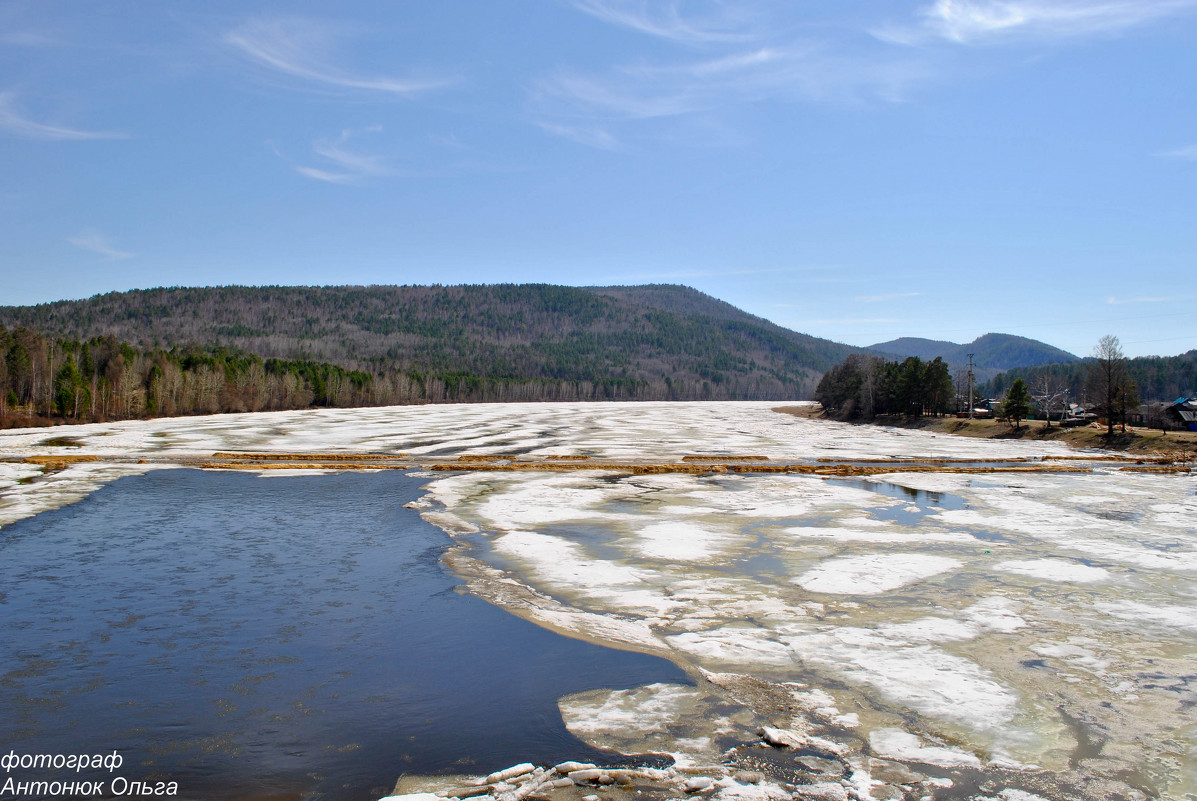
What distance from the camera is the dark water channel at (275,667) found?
8586mm

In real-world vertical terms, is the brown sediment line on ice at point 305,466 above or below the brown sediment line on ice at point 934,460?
below

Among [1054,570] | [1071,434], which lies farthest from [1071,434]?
[1054,570]

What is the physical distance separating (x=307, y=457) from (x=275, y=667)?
35798mm

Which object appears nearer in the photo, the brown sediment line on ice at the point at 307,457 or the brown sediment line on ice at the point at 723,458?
the brown sediment line on ice at the point at 307,457

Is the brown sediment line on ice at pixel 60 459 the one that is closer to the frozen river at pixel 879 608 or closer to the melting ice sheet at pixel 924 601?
the frozen river at pixel 879 608

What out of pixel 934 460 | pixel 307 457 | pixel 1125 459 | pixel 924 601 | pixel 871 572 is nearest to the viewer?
pixel 924 601

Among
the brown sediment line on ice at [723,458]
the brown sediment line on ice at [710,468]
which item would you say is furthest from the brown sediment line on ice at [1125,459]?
the brown sediment line on ice at [723,458]

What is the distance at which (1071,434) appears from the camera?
205 ft

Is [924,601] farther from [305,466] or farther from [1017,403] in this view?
[1017,403]

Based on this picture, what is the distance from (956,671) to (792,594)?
4.39 meters

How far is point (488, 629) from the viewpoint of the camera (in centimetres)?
1326

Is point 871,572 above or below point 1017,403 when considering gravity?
below

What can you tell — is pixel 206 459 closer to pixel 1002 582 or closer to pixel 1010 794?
pixel 1002 582

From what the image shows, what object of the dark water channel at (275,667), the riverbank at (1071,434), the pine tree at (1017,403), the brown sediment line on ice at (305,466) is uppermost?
the pine tree at (1017,403)
